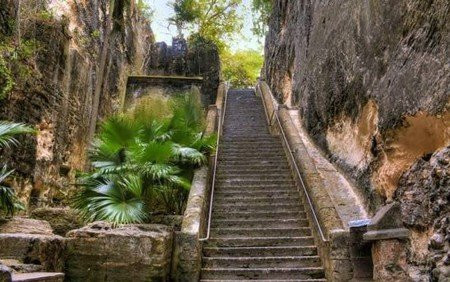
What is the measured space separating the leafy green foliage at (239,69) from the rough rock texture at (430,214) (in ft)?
88.5

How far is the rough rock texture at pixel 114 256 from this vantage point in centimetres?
505

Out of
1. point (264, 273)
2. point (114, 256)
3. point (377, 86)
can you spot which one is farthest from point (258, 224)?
point (377, 86)

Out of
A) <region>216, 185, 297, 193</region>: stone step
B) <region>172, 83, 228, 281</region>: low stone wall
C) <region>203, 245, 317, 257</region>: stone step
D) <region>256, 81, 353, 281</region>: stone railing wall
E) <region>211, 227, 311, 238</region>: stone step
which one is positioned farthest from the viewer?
<region>216, 185, 297, 193</region>: stone step

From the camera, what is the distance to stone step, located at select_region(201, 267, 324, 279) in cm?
568

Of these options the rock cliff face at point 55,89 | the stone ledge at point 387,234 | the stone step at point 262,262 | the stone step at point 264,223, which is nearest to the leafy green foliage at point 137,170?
the stone step at point 264,223

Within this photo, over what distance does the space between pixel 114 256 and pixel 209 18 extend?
2221 centimetres

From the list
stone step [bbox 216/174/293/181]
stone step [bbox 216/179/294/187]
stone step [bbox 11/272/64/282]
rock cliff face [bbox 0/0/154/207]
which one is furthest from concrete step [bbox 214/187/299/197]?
stone step [bbox 11/272/64/282]

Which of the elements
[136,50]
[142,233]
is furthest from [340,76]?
[136,50]

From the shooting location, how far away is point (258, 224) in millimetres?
7062

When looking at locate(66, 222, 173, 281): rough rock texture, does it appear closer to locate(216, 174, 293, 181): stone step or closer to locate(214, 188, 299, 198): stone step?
locate(214, 188, 299, 198): stone step

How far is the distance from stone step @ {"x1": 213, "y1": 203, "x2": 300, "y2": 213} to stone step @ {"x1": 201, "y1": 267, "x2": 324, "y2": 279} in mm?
1813

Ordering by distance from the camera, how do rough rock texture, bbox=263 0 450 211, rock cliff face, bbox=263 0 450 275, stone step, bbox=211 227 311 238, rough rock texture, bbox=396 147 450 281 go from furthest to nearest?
stone step, bbox=211 227 311 238
rough rock texture, bbox=263 0 450 211
rock cliff face, bbox=263 0 450 275
rough rock texture, bbox=396 147 450 281

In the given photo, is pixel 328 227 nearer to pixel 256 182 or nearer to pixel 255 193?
pixel 255 193

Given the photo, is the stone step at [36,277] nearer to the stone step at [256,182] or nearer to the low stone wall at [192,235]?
the low stone wall at [192,235]
